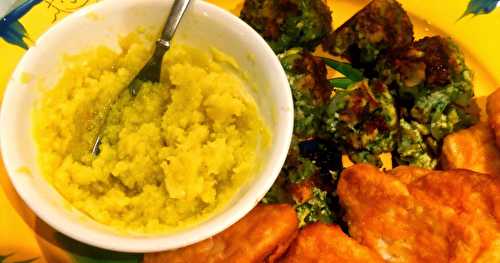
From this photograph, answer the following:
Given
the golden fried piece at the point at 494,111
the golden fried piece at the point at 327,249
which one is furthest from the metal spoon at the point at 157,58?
the golden fried piece at the point at 494,111

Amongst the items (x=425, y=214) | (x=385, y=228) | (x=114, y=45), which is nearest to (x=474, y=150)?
(x=425, y=214)

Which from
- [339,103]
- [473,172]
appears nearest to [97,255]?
[339,103]

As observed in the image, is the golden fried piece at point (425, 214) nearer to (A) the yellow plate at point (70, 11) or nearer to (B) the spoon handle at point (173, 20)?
(A) the yellow plate at point (70, 11)

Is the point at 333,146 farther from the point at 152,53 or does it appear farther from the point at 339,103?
the point at 152,53

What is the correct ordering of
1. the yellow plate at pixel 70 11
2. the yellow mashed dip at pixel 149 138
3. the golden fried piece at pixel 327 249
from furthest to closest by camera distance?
the yellow plate at pixel 70 11 < the golden fried piece at pixel 327 249 < the yellow mashed dip at pixel 149 138

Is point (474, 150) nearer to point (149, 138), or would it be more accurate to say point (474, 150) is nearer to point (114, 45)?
point (149, 138)

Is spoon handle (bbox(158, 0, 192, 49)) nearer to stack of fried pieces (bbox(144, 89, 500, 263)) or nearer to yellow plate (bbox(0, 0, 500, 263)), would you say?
yellow plate (bbox(0, 0, 500, 263))
